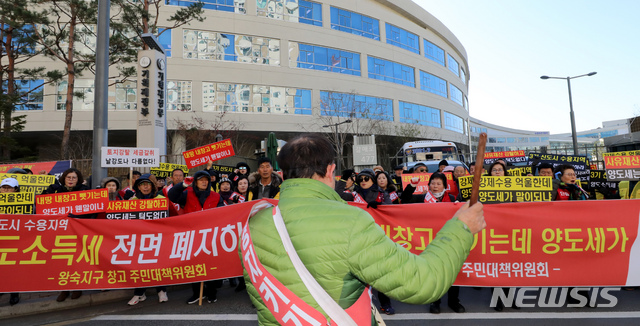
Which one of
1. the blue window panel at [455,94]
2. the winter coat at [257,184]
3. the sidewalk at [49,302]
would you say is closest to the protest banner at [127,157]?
the winter coat at [257,184]

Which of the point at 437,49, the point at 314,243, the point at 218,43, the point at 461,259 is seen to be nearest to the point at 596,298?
the point at 461,259

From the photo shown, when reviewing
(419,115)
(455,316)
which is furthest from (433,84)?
(455,316)

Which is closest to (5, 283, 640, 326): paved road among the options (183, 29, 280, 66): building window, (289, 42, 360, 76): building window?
(183, 29, 280, 66): building window

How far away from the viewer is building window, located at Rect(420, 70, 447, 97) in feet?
131

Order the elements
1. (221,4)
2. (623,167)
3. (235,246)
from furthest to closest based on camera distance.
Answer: (221,4)
(623,167)
(235,246)

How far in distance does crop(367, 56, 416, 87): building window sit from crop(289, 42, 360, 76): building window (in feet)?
5.51

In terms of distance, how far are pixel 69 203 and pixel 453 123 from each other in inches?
1693

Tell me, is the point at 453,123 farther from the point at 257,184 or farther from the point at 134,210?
the point at 134,210

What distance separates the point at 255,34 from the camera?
30.0 m

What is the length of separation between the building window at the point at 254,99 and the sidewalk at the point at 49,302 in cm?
2344

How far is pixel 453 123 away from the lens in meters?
44.0

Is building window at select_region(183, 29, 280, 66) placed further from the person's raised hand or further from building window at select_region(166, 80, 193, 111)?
the person's raised hand

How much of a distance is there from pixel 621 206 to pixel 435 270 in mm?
4178

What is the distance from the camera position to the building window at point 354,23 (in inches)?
1326
